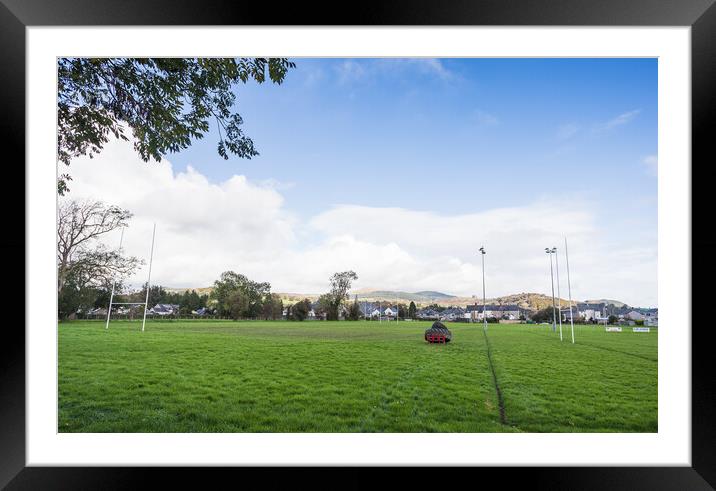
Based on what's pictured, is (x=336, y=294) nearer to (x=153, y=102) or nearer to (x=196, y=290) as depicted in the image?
(x=196, y=290)

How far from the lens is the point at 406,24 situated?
1139 millimetres

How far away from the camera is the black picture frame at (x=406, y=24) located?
3.71 feet

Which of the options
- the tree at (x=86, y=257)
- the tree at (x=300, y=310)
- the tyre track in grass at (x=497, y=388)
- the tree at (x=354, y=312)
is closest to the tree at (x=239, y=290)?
the tree at (x=300, y=310)

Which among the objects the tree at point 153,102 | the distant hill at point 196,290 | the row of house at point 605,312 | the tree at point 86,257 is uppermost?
the tree at point 153,102

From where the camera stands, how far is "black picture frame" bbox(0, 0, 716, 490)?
3.71 ft

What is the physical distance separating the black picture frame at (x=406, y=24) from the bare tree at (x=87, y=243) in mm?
3389

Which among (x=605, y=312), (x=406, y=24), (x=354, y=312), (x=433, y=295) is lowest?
(x=354, y=312)

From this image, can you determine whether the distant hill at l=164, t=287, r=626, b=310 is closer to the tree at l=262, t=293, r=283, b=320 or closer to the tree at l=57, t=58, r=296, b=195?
the tree at l=262, t=293, r=283, b=320

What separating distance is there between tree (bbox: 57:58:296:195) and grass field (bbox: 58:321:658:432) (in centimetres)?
184

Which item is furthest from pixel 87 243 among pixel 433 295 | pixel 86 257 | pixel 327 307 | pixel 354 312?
pixel 433 295

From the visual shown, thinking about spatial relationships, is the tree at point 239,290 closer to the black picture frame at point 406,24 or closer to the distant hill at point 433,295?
the distant hill at point 433,295

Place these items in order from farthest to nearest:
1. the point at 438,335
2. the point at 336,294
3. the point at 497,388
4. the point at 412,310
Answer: the point at 336,294 < the point at 438,335 < the point at 412,310 < the point at 497,388

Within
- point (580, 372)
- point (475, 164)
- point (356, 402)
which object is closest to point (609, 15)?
point (356, 402)

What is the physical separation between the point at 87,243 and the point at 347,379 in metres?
3.58
